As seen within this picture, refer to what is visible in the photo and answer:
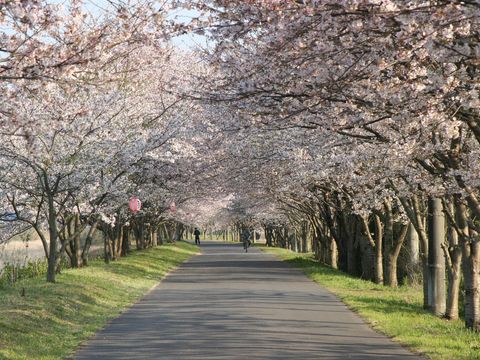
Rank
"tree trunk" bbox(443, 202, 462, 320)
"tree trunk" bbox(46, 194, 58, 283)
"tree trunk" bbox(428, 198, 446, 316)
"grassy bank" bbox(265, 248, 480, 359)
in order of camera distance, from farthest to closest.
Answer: "tree trunk" bbox(46, 194, 58, 283), "tree trunk" bbox(428, 198, 446, 316), "tree trunk" bbox(443, 202, 462, 320), "grassy bank" bbox(265, 248, 480, 359)

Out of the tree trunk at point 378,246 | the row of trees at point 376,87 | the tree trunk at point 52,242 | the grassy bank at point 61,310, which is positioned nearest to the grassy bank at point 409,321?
the row of trees at point 376,87

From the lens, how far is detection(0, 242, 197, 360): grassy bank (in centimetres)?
1264

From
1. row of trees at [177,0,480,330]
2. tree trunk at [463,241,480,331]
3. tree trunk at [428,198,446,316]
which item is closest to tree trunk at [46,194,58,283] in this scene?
row of trees at [177,0,480,330]

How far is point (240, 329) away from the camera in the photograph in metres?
14.8

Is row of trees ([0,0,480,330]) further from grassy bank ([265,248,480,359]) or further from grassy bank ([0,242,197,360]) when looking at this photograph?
grassy bank ([0,242,197,360])

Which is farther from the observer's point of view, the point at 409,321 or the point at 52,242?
the point at 52,242

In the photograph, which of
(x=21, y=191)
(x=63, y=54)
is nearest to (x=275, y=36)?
(x=63, y=54)

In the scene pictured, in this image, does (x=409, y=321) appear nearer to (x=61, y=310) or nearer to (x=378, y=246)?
(x=61, y=310)

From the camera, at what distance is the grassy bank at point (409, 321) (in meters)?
12.5

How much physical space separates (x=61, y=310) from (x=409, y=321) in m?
6.90

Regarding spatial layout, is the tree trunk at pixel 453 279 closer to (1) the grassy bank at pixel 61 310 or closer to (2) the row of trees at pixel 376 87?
(2) the row of trees at pixel 376 87

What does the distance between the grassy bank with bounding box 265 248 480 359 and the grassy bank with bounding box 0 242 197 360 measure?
5.18 metres

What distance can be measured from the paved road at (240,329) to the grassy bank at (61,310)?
0.44m

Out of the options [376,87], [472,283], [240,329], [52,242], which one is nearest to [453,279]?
[472,283]
